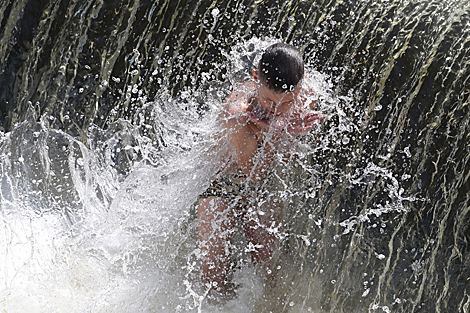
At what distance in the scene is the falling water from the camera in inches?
81.5

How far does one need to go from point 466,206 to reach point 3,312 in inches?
87.0

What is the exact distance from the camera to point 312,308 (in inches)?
90.4

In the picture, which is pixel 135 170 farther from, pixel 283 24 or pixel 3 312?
pixel 283 24

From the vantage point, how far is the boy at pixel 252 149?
164cm

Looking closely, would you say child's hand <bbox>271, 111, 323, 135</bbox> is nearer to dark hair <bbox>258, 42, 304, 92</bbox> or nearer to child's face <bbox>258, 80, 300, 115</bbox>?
child's face <bbox>258, 80, 300, 115</bbox>

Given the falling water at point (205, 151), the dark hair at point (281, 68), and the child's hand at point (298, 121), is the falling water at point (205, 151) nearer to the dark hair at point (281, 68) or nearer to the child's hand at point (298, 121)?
the child's hand at point (298, 121)

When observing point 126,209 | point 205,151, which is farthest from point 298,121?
point 126,209

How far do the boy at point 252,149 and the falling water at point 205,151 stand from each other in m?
0.09

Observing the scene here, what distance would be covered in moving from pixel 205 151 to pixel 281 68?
0.67 metres

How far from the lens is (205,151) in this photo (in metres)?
2.12

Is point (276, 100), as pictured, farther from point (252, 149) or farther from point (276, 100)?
point (252, 149)

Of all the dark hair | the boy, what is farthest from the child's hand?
the dark hair

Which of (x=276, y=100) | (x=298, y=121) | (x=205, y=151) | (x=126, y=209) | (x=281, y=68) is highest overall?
(x=281, y=68)

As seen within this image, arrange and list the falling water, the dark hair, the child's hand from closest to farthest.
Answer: the dark hair < the child's hand < the falling water
